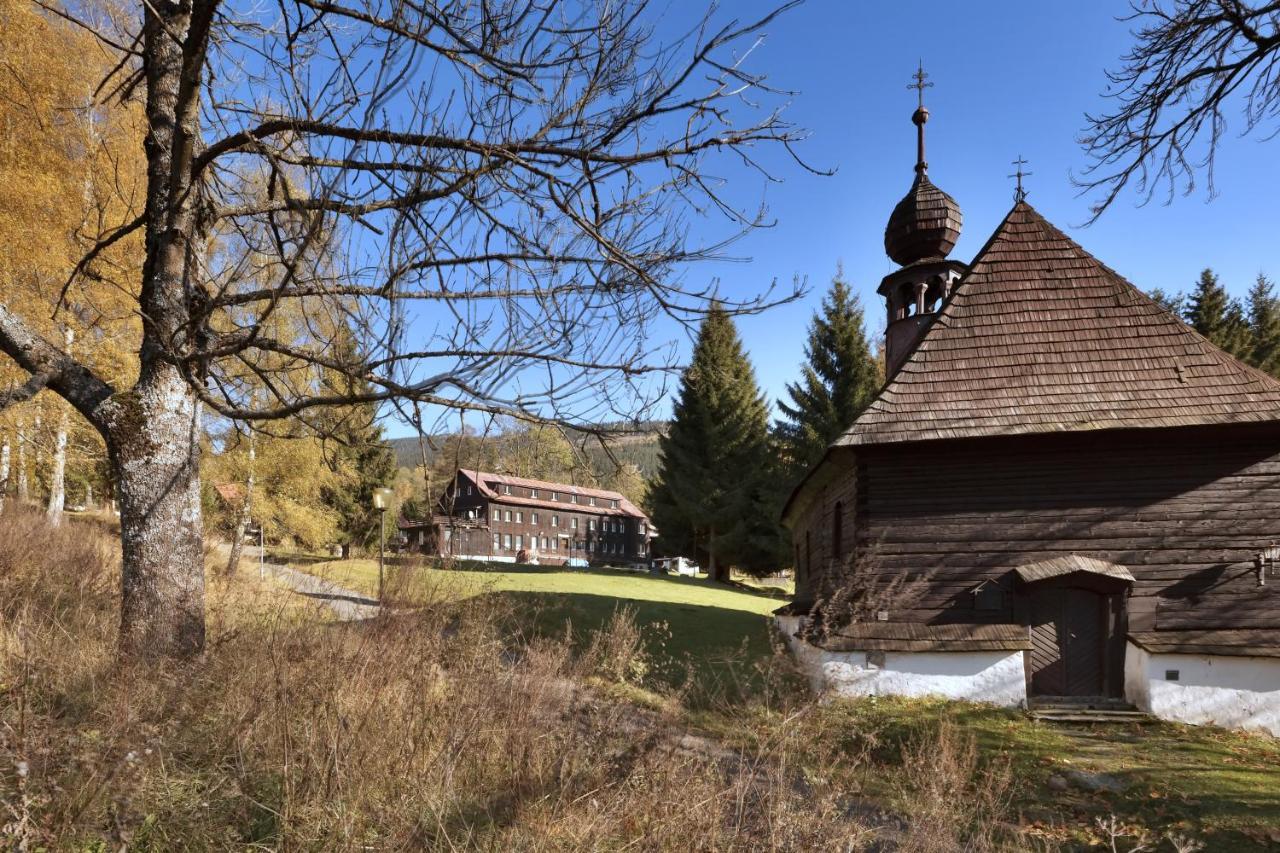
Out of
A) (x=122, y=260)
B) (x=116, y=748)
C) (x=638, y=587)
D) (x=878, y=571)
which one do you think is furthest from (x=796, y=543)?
(x=116, y=748)

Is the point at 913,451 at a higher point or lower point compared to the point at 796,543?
higher

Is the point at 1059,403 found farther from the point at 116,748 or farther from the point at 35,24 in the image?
the point at 35,24

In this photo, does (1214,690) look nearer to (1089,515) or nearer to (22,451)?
(1089,515)

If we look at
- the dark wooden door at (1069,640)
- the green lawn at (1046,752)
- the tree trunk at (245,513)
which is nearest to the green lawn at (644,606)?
the green lawn at (1046,752)

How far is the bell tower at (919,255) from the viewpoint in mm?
15766

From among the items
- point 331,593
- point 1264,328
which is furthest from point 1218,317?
point 331,593

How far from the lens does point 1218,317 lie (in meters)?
34.3

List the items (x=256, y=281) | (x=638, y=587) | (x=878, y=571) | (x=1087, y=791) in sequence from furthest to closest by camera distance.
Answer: (x=638, y=587) → (x=878, y=571) → (x=1087, y=791) → (x=256, y=281)

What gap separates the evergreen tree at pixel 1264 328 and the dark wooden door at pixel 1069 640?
1224 inches

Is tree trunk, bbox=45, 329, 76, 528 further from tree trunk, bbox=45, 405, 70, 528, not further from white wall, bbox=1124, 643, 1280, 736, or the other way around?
white wall, bbox=1124, 643, 1280, 736

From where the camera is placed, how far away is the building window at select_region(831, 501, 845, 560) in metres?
12.1

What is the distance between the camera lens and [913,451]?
34.3 ft

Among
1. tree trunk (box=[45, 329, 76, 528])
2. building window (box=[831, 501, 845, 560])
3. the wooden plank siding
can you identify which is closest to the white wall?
the wooden plank siding

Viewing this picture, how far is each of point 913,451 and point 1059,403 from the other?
2261 mm
